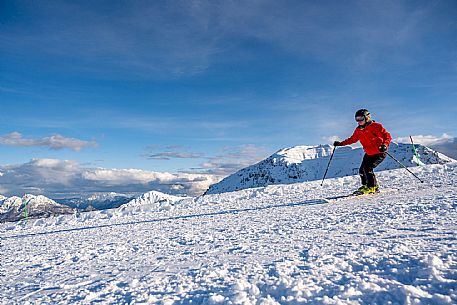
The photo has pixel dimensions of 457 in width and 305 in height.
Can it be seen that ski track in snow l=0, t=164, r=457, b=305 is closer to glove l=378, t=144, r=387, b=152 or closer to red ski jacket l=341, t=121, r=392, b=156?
glove l=378, t=144, r=387, b=152

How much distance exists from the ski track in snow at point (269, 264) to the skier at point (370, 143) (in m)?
2.76

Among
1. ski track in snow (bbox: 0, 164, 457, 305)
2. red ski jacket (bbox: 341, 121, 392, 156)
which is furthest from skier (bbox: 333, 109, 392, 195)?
ski track in snow (bbox: 0, 164, 457, 305)

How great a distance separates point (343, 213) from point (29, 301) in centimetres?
573

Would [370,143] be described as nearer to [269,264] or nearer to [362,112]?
[362,112]

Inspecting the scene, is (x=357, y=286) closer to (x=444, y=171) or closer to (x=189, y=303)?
(x=189, y=303)

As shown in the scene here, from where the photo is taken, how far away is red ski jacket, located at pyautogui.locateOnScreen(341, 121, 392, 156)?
9.53 m

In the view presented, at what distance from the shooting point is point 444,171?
1390 centimetres

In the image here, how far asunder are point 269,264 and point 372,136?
754cm

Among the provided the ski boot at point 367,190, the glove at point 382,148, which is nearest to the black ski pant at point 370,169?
the ski boot at point 367,190

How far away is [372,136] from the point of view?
382 inches

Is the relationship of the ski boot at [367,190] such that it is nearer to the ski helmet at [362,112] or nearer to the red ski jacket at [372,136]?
the red ski jacket at [372,136]

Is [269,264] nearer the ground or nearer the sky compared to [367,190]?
nearer the ground

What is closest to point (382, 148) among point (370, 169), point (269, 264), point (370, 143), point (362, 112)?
point (370, 143)

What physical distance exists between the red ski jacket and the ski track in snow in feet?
9.73
